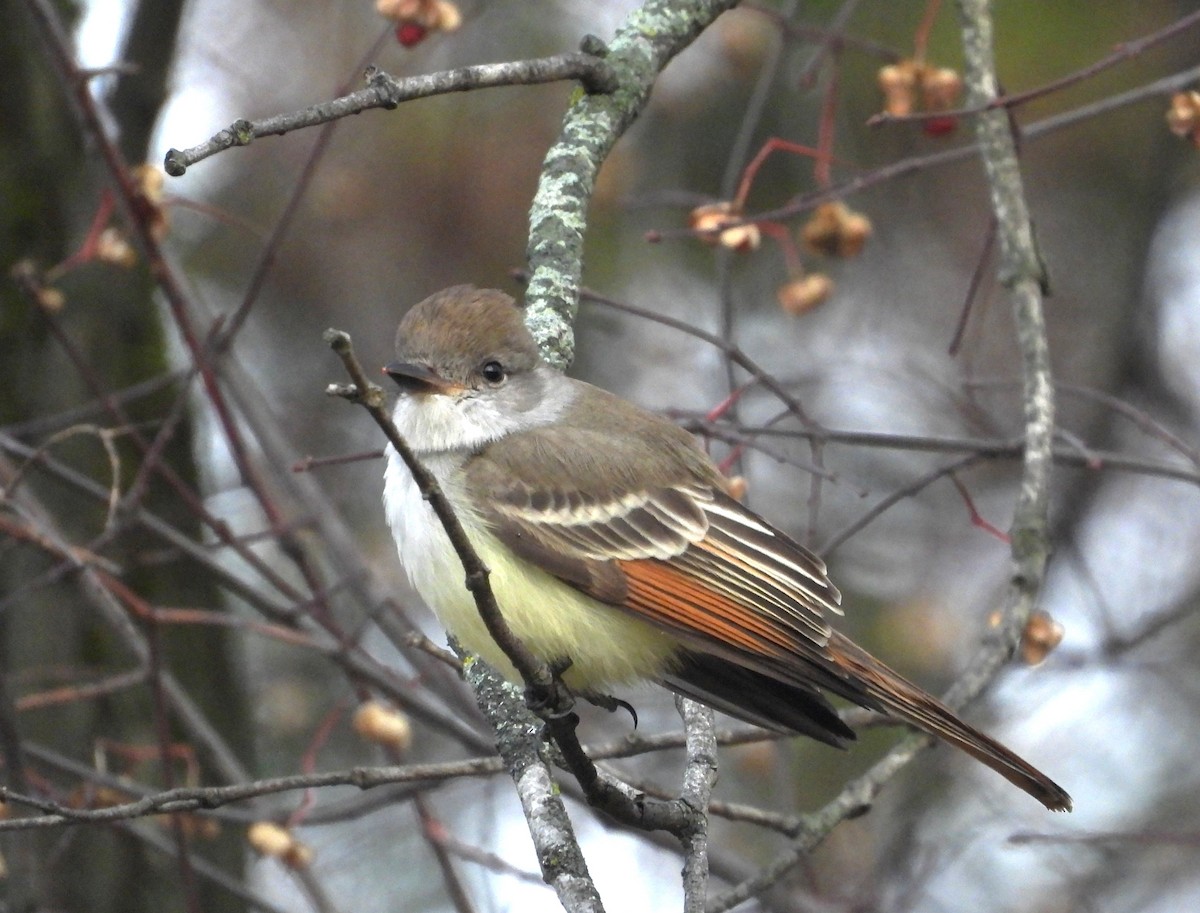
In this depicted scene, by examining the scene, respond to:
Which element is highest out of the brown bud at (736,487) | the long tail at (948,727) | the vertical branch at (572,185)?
the vertical branch at (572,185)

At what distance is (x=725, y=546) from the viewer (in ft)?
12.8

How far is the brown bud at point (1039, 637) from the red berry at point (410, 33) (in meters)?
2.42

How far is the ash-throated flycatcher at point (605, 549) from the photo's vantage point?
138 inches

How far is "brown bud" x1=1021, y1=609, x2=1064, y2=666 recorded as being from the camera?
156 inches

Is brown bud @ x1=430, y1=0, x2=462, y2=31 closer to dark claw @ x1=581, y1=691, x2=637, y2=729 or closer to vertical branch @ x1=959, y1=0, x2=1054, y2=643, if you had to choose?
vertical branch @ x1=959, y1=0, x2=1054, y2=643

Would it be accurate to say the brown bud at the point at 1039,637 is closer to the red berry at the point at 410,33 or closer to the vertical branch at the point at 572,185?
the vertical branch at the point at 572,185

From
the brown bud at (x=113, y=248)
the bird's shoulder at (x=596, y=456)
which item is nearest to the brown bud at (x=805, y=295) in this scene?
the bird's shoulder at (x=596, y=456)

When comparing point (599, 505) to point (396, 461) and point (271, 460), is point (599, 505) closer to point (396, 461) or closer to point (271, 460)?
point (396, 461)

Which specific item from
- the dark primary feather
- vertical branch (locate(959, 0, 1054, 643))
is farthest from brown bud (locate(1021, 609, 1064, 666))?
the dark primary feather

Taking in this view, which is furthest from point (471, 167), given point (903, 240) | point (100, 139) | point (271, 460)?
point (100, 139)

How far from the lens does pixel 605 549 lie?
12.3ft

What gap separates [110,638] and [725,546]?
2720 millimetres

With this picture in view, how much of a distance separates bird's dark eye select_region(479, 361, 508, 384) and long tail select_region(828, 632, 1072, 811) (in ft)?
3.91

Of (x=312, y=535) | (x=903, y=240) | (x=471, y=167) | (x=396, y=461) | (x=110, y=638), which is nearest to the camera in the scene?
(x=396, y=461)
